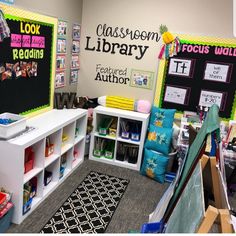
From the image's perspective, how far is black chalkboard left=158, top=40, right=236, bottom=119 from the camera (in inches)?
127

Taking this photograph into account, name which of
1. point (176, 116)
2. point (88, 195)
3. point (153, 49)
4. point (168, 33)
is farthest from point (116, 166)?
point (168, 33)

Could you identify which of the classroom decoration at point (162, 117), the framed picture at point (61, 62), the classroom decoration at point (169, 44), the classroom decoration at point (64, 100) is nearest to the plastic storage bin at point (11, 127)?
the classroom decoration at point (64, 100)

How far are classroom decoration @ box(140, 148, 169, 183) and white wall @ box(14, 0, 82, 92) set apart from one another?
1391 mm

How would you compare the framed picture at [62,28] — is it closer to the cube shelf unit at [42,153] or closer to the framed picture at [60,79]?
the framed picture at [60,79]

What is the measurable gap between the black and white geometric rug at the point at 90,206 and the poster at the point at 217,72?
64.4 inches

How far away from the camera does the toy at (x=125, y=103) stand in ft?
11.3

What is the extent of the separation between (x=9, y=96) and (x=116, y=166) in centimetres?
165

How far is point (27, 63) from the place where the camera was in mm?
2631

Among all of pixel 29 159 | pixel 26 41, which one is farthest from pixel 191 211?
pixel 26 41

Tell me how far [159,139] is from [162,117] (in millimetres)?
283

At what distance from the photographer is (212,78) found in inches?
129

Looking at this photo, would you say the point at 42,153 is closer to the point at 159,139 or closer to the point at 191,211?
the point at 159,139

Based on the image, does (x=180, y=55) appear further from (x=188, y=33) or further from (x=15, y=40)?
(x=15, y=40)

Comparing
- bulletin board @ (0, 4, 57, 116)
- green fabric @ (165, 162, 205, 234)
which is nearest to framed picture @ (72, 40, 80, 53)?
bulletin board @ (0, 4, 57, 116)
